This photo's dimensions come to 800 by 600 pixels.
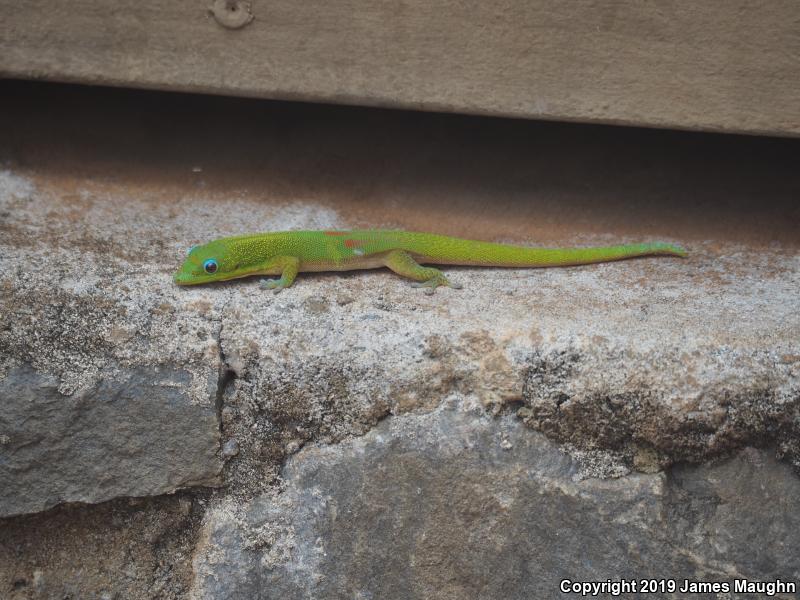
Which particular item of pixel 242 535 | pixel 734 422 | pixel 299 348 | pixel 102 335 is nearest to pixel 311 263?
pixel 299 348

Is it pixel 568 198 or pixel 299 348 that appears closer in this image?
pixel 299 348

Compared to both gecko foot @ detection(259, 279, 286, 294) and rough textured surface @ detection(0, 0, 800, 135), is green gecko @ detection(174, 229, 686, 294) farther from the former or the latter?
rough textured surface @ detection(0, 0, 800, 135)

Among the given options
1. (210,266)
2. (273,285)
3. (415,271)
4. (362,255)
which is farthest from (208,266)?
(415,271)

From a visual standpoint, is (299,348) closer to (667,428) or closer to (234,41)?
(667,428)

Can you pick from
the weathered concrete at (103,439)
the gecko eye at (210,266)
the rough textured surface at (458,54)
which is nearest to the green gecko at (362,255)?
the gecko eye at (210,266)

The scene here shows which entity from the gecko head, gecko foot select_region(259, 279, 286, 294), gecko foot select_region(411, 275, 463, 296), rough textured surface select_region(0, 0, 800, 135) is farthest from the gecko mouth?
rough textured surface select_region(0, 0, 800, 135)

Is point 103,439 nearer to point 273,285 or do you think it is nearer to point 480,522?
point 273,285
